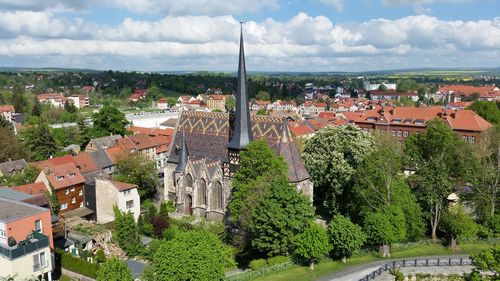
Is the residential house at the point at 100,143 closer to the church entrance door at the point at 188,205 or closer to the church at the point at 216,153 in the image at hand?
the church at the point at 216,153

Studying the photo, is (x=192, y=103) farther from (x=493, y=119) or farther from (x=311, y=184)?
(x=311, y=184)

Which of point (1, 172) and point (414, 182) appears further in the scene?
point (1, 172)

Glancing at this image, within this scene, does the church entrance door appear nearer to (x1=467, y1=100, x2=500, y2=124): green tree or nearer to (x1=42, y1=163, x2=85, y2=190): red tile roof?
(x1=42, y1=163, x2=85, y2=190): red tile roof

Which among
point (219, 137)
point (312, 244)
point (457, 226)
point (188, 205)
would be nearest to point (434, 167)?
point (457, 226)

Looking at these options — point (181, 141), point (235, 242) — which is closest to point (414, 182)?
point (235, 242)

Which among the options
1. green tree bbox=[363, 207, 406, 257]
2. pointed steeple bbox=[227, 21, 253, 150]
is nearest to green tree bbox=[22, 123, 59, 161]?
pointed steeple bbox=[227, 21, 253, 150]

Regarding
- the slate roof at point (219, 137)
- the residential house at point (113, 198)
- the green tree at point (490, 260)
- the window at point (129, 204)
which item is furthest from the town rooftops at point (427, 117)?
the window at point (129, 204)
